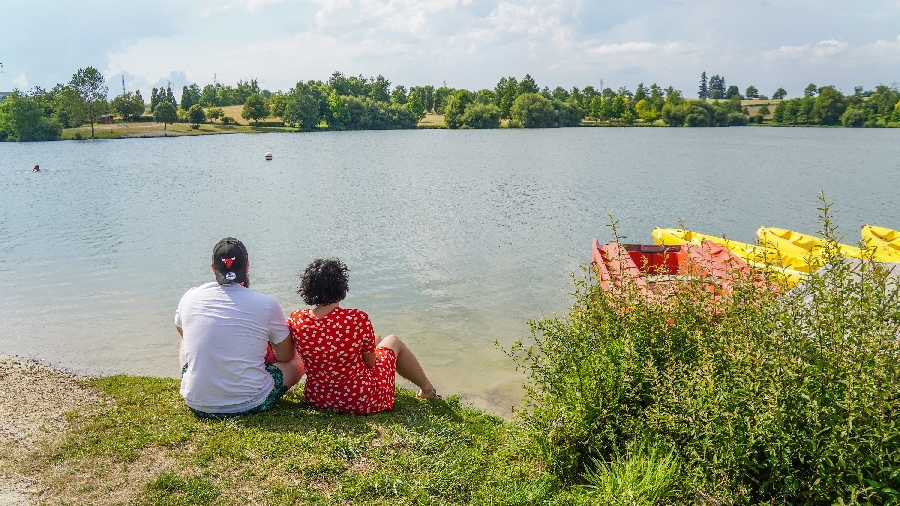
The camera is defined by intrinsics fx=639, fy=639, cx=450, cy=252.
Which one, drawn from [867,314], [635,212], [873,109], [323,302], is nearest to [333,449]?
[323,302]

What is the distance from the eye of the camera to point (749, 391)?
4.43 m

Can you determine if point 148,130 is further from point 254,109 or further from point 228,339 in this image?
point 228,339

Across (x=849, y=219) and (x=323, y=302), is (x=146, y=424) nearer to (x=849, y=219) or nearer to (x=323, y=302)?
(x=323, y=302)

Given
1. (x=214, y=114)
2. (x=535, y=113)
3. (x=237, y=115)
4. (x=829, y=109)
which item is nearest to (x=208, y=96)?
(x=237, y=115)

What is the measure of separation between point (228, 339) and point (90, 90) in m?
147

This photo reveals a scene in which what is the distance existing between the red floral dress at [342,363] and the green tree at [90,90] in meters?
131

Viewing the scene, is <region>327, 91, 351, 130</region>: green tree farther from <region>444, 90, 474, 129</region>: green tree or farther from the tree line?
<region>444, 90, 474, 129</region>: green tree

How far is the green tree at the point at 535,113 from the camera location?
465ft

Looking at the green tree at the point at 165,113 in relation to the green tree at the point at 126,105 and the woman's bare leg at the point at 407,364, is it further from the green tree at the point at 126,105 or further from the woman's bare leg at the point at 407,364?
the woman's bare leg at the point at 407,364

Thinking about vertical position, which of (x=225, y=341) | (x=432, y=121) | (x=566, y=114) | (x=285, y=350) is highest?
(x=566, y=114)

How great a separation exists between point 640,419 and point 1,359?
973 centimetres

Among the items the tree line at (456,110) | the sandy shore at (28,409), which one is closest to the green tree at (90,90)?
the tree line at (456,110)

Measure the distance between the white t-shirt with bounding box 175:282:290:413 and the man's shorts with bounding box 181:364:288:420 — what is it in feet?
0.17

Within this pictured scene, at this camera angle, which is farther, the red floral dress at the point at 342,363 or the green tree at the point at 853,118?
the green tree at the point at 853,118
